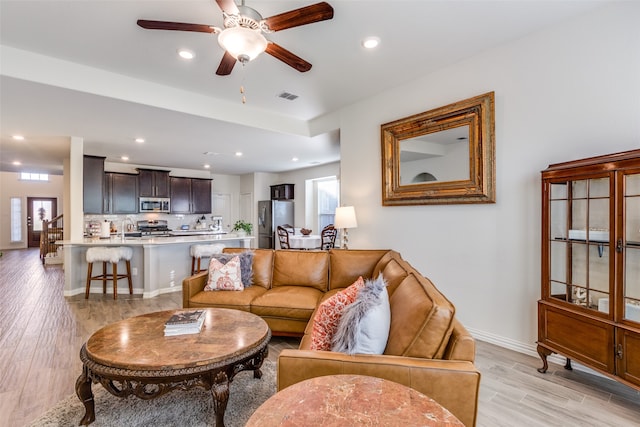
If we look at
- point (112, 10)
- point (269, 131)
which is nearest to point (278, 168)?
point (269, 131)

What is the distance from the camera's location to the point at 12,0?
7.24ft

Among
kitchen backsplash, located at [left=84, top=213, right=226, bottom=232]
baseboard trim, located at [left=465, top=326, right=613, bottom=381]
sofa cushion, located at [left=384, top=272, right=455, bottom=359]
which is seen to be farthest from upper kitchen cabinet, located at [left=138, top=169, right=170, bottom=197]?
sofa cushion, located at [left=384, top=272, right=455, bottom=359]

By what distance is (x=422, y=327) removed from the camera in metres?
1.35

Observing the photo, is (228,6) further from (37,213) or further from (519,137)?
(37,213)

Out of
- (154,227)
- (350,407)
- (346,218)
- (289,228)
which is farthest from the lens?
(289,228)

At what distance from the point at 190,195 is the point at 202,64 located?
5.90 metres

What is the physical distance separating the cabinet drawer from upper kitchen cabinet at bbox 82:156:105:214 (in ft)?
22.4

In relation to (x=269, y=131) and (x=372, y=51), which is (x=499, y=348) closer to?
(x=372, y=51)

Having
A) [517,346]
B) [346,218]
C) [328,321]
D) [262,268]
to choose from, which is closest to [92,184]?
[262,268]

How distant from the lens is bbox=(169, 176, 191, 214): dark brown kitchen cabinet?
26.7ft

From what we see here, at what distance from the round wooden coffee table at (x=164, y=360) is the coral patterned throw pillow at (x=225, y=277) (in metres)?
1.10

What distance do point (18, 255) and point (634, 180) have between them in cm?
1367

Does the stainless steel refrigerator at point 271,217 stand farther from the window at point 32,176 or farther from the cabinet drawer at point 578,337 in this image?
the window at point 32,176

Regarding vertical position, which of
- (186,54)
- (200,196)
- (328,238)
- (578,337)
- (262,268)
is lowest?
(578,337)
